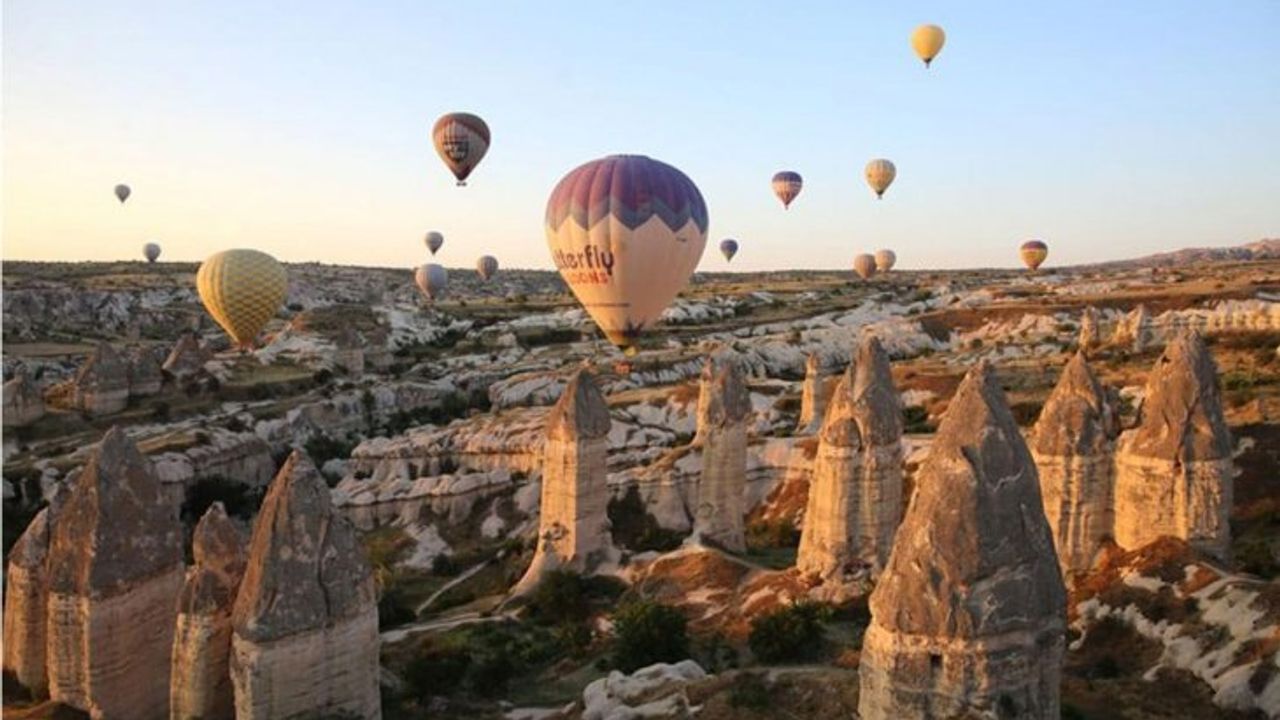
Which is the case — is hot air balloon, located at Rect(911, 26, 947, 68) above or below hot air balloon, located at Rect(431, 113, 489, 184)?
above

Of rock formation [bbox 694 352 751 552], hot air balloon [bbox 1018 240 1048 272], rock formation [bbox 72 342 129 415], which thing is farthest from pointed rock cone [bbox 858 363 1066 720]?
hot air balloon [bbox 1018 240 1048 272]

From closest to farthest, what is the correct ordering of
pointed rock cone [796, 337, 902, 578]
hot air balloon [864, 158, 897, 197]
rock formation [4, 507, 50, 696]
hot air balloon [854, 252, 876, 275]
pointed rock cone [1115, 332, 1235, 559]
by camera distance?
rock formation [4, 507, 50, 696]
pointed rock cone [1115, 332, 1235, 559]
pointed rock cone [796, 337, 902, 578]
hot air balloon [864, 158, 897, 197]
hot air balloon [854, 252, 876, 275]

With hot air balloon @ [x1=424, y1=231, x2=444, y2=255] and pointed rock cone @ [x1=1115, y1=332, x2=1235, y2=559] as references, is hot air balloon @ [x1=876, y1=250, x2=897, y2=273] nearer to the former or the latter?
hot air balloon @ [x1=424, y1=231, x2=444, y2=255]

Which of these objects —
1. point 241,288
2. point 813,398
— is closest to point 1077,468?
point 813,398

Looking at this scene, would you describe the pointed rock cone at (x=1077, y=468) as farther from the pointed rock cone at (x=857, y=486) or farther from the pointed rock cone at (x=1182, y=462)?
the pointed rock cone at (x=857, y=486)

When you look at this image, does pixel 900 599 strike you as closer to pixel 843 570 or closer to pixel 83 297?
pixel 843 570

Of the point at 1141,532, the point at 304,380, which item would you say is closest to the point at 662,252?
the point at 1141,532
